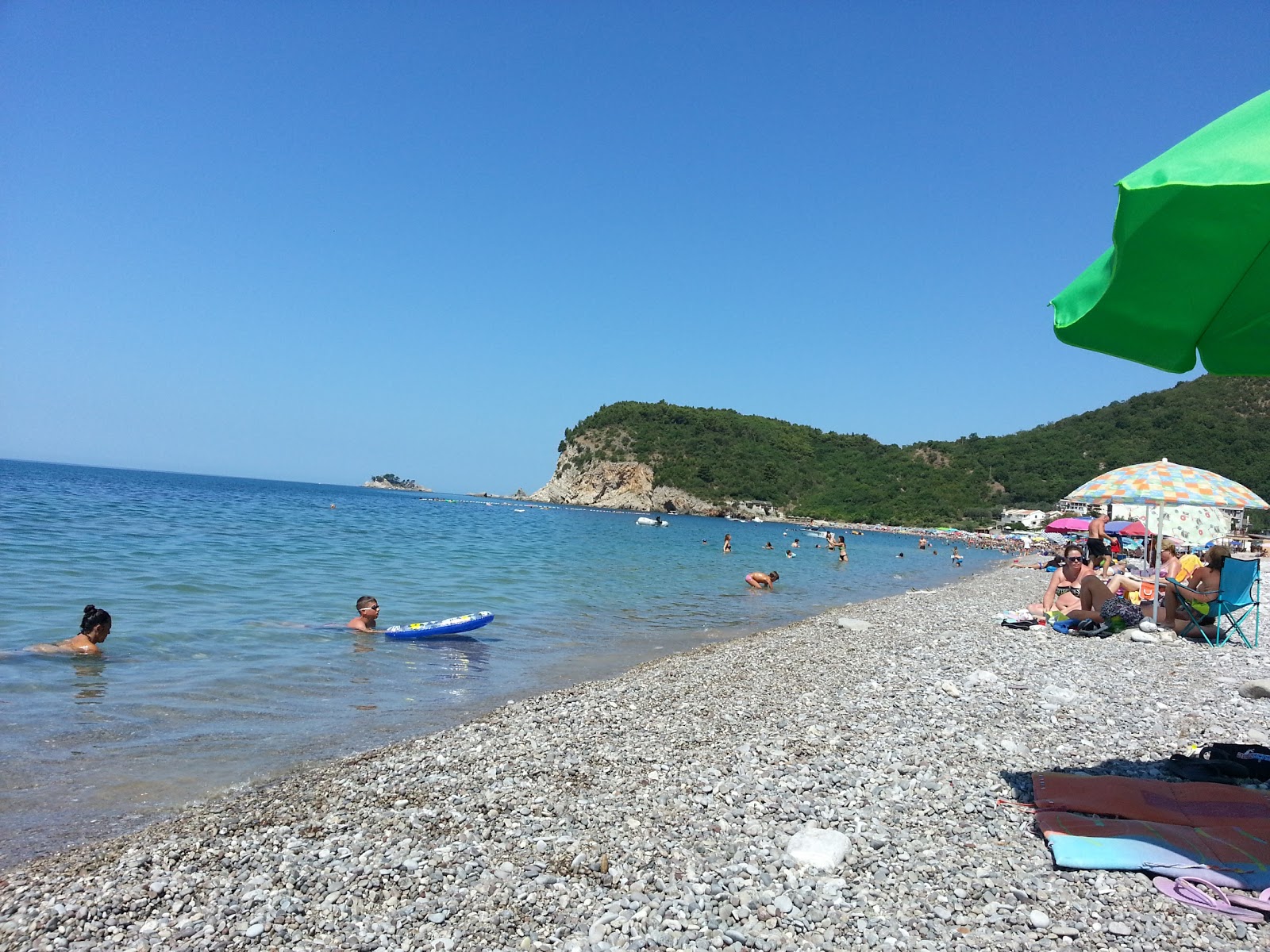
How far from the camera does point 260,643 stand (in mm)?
11016

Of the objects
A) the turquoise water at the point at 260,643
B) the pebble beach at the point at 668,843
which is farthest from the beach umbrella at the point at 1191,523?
the pebble beach at the point at 668,843

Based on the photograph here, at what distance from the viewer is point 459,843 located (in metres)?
4.27

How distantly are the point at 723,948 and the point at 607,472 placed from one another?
118658mm

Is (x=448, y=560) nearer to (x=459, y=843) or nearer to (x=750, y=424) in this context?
(x=459, y=843)

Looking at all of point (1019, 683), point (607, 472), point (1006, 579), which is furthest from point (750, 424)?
point (1019, 683)

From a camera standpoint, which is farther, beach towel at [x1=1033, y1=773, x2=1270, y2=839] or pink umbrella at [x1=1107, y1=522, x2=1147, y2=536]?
pink umbrella at [x1=1107, y1=522, x2=1147, y2=536]

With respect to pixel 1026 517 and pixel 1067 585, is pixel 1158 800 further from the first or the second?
pixel 1026 517

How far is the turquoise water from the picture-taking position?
6.05 m

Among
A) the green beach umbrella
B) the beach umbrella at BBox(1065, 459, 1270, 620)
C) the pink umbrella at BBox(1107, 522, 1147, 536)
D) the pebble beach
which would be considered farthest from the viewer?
the pink umbrella at BBox(1107, 522, 1147, 536)

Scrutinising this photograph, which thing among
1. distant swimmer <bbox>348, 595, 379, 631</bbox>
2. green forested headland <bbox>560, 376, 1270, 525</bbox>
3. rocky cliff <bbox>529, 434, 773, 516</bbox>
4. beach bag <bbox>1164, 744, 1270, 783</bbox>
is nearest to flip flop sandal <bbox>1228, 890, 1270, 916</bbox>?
beach bag <bbox>1164, 744, 1270, 783</bbox>

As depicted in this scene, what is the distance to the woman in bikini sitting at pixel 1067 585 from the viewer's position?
563 inches

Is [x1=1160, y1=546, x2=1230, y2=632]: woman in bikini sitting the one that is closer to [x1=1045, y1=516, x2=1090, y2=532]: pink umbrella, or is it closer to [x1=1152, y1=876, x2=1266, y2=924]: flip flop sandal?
[x1=1152, y1=876, x2=1266, y2=924]: flip flop sandal

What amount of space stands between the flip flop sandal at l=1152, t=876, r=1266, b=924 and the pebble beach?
0.27ft

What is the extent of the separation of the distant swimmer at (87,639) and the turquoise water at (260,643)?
23 centimetres
